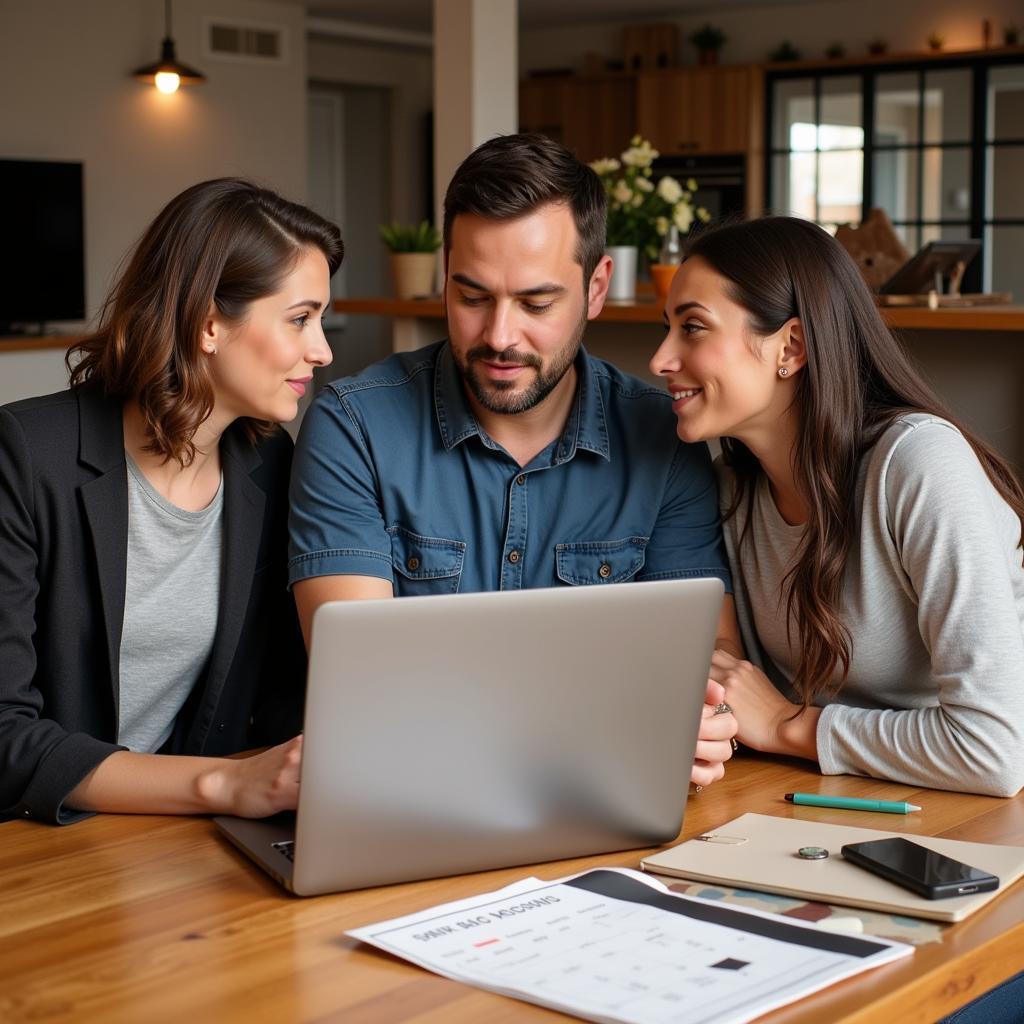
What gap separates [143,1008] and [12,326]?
23.5ft

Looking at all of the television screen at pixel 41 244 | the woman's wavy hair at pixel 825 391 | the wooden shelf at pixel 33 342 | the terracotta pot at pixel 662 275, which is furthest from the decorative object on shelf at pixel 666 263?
the television screen at pixel 41 244

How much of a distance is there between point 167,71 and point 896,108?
4360 mm

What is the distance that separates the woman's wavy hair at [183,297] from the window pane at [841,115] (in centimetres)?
779

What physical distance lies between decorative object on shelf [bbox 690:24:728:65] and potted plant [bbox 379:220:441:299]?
5.07 meters

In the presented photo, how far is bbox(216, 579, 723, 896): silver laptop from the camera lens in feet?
3.66

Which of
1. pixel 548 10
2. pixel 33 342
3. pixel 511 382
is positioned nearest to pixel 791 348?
pixel 511 382

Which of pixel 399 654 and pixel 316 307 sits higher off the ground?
pixel 316 307

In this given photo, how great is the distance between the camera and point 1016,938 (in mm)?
1127

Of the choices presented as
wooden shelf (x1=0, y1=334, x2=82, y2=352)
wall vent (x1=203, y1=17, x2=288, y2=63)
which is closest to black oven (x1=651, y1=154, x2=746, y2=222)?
wall vent (x1=203, y1=17, x2=288, y2=63)

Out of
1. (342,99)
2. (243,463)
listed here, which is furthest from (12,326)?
(243,463)

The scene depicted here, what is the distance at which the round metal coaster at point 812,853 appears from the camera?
4.09 feet

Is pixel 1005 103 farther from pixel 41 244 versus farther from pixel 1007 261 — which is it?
pixel 41 244

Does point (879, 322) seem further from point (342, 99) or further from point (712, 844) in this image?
point (342, 99)

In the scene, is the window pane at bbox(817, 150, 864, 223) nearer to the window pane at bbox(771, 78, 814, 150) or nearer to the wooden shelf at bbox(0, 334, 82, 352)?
the window pane at bbox(771, 78, 814, 150)
